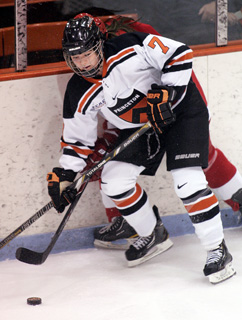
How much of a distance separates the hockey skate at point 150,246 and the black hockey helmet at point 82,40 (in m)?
0.83

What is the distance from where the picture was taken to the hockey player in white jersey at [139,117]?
2525 millimetres

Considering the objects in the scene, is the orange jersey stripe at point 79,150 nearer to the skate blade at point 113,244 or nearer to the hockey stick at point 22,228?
the hockey stick at point 22,228

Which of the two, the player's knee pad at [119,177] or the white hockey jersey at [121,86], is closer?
the white hockey jersey at [121,86]

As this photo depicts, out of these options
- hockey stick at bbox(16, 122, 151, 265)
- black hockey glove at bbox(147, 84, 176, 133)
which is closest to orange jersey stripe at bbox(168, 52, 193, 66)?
black hockey glove at bbox(147, 84, 176, 133)

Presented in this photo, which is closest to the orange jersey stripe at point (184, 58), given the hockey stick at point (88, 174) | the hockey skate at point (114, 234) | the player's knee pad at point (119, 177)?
the hockey stick at point (88, 174)

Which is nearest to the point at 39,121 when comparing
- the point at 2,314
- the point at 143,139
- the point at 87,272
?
the point at 143,139

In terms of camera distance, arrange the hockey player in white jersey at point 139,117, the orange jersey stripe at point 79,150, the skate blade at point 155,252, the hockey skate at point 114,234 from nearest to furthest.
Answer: the hockey player in white jersey at point 139,117 → the orange jersey stripe at point 79,150 → the skate blade at point 155,252 → the hockey skate at point 114,234

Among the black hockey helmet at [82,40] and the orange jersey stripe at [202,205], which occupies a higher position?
the black hockey helmet at [82,40]

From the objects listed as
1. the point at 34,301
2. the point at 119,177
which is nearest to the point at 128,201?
the point at 119,177

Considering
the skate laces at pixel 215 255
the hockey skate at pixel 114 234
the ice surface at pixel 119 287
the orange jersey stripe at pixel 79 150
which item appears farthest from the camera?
the hockey skate at pixel 114 234

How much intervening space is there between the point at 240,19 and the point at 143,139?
985mm

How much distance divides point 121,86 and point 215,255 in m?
0.81

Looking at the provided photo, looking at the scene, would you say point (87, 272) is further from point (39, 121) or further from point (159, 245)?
point (39, 121)

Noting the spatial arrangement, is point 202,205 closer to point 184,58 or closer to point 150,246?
point 150,246
